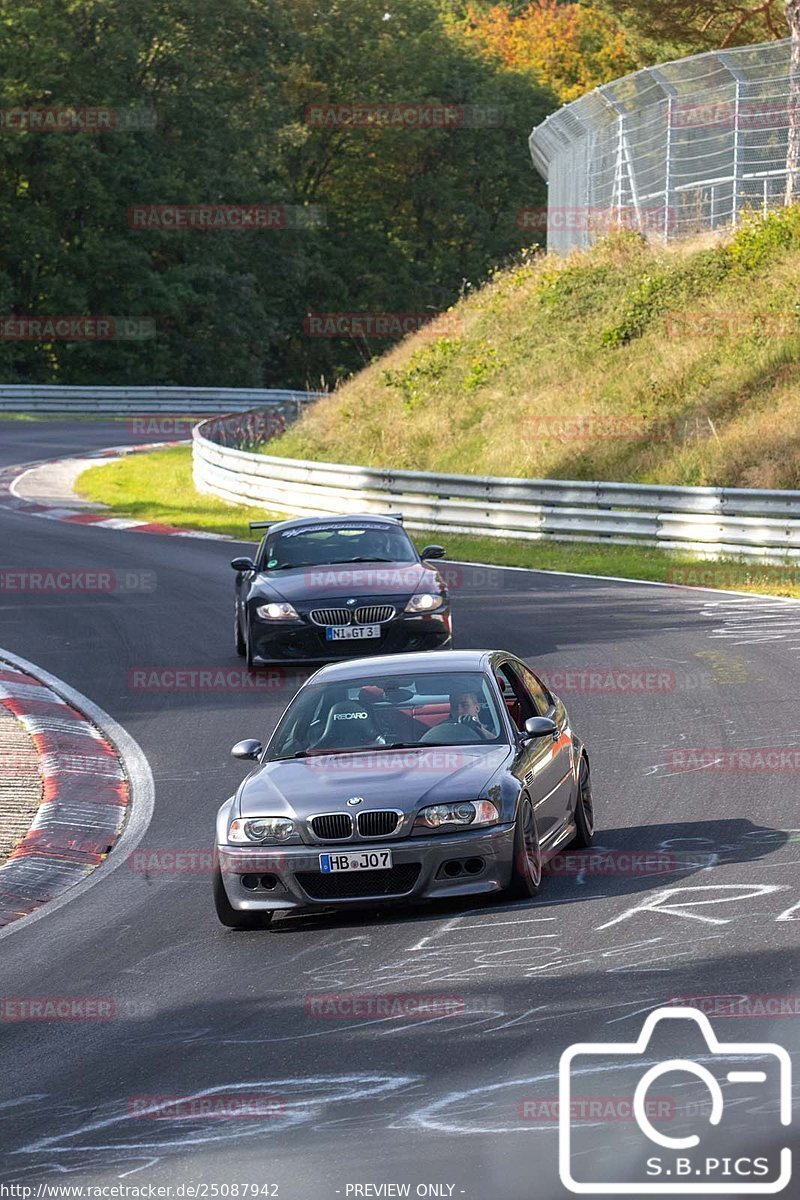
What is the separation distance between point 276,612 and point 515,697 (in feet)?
22.9

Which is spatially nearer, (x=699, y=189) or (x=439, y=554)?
(x=439, y=554)

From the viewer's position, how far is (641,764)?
13.1 meters

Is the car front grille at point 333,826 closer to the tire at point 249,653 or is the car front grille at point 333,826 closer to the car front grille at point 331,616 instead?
the car front grille at point 331,616

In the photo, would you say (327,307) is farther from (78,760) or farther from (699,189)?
(78,760)

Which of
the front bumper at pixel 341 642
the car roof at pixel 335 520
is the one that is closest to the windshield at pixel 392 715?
the front bumper at pixel 341 642

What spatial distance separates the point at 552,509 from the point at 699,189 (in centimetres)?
1346

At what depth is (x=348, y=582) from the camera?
59.3 ft

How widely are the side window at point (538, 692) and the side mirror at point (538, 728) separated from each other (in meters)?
0.79

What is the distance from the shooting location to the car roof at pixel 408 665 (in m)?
10.7

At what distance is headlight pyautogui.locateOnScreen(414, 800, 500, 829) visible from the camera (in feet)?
30.6

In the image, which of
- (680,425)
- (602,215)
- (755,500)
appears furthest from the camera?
(602,215)

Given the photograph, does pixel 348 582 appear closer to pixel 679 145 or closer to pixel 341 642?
pixel 341 642

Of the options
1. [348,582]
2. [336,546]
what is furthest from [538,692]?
[336,546]

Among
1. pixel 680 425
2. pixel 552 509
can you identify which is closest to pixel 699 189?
pixel 680 425
